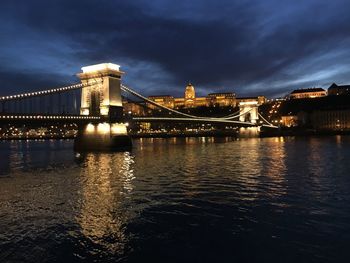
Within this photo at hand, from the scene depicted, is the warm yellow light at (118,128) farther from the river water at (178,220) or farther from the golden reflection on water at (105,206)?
the river water at (178,220)

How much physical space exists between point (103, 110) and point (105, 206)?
1608 inches

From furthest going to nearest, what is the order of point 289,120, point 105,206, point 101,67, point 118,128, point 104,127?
point 289,120 < point 101,67 < point 118,128 < point 104,127 < point 105,206

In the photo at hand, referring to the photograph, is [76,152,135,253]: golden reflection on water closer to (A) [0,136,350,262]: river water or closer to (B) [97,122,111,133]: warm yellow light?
(A) [0,136,350,262]: river water

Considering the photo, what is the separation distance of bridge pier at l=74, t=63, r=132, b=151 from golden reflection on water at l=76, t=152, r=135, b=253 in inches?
1041

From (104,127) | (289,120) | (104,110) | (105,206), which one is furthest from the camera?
(289,120)

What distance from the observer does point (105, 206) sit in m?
16.5

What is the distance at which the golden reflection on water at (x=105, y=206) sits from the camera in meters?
12.1

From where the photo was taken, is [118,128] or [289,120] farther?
[289,120]

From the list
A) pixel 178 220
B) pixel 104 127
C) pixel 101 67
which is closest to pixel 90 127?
pixel 104 127

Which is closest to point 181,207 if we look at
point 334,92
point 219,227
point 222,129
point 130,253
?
point 219,227

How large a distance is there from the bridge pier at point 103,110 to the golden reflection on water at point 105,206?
86.8ft

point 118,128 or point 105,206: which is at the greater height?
point 118,128

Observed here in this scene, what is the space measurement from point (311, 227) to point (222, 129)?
470ft

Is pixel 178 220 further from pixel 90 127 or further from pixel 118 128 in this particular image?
pixel 90 127
